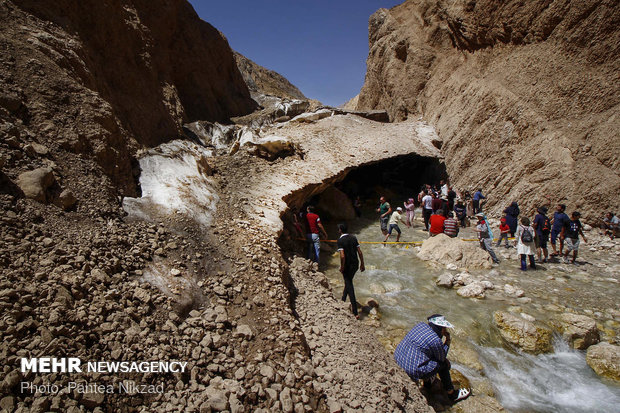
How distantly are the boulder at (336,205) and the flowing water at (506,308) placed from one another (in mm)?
3240

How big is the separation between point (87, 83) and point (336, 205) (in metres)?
9.10

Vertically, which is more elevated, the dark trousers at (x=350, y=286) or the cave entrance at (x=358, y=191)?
the cave entrance at (x=358, y=191)

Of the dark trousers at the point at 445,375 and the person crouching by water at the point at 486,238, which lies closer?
the dark trousers at the point at 445,375

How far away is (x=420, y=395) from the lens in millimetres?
3869

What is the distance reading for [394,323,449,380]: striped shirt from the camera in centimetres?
403

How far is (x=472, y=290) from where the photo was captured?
6789mm

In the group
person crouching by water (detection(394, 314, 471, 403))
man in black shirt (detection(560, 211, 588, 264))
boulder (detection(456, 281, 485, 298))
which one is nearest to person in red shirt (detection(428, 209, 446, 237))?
boulder (detection(456, 281, 485, 298))

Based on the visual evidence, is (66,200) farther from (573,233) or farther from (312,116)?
(312,116)

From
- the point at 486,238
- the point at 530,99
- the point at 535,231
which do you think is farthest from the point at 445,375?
the point at 530,99

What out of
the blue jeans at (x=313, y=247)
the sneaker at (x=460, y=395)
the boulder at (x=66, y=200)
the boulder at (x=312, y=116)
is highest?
the boulder at (x=312, y=116)

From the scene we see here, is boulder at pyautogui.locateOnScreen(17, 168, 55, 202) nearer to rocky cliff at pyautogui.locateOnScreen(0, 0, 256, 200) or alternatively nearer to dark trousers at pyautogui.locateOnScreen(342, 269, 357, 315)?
rocky cliff at pyautogui.locateOnScreen(0, 0, 256, 200)

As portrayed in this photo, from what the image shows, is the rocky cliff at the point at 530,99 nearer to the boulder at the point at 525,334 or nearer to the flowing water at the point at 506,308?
the flowing water at the point at 506,308

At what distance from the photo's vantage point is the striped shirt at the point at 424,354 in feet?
13.2

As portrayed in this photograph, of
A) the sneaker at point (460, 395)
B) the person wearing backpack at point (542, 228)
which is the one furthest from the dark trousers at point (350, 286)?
the person wearing backpack at point (542, 228)
